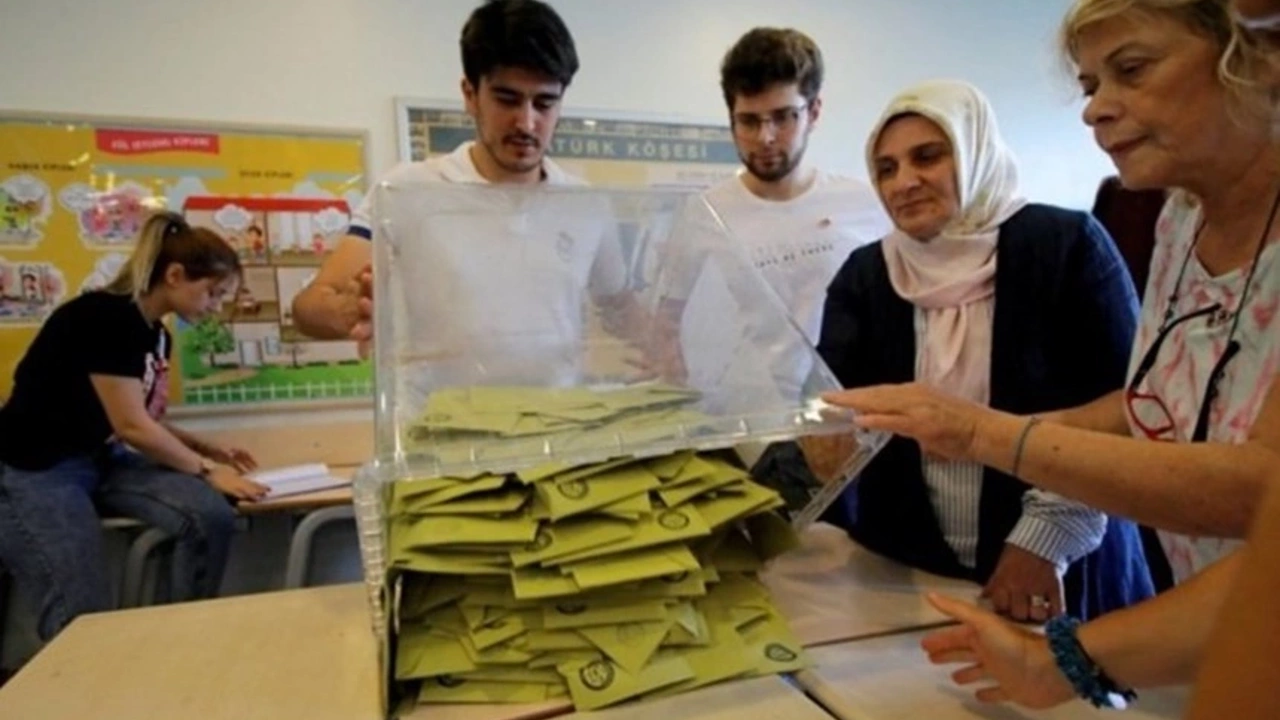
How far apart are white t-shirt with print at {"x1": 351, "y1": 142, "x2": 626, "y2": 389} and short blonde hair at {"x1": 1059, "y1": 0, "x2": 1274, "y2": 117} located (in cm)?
69

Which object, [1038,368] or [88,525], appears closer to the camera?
[1038,368]

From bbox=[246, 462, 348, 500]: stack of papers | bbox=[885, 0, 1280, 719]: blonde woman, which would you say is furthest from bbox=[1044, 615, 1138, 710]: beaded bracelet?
bbox=[246, 462, 348, 500]: stack of papers

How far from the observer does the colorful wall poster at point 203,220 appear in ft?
7.95

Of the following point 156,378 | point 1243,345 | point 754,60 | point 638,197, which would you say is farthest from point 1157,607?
point 156,378

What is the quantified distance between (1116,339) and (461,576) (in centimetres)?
92

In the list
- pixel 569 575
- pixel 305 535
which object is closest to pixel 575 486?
pixel 569 575

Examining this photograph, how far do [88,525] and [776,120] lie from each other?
83.4 inches

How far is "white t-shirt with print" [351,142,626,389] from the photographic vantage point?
A: 1.11 m

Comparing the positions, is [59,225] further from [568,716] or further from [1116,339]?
[1116,339]

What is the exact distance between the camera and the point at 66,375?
83.4 inches

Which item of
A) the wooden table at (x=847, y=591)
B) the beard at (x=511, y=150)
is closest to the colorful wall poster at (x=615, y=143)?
the beard at (x=511, y=150)

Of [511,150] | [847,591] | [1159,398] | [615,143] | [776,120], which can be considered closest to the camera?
[1159,398]

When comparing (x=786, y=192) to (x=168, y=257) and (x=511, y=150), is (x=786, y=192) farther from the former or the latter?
(x=168, y=257)

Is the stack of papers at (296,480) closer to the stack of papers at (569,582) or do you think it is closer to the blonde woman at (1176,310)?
the stack of papers at (569,582)
